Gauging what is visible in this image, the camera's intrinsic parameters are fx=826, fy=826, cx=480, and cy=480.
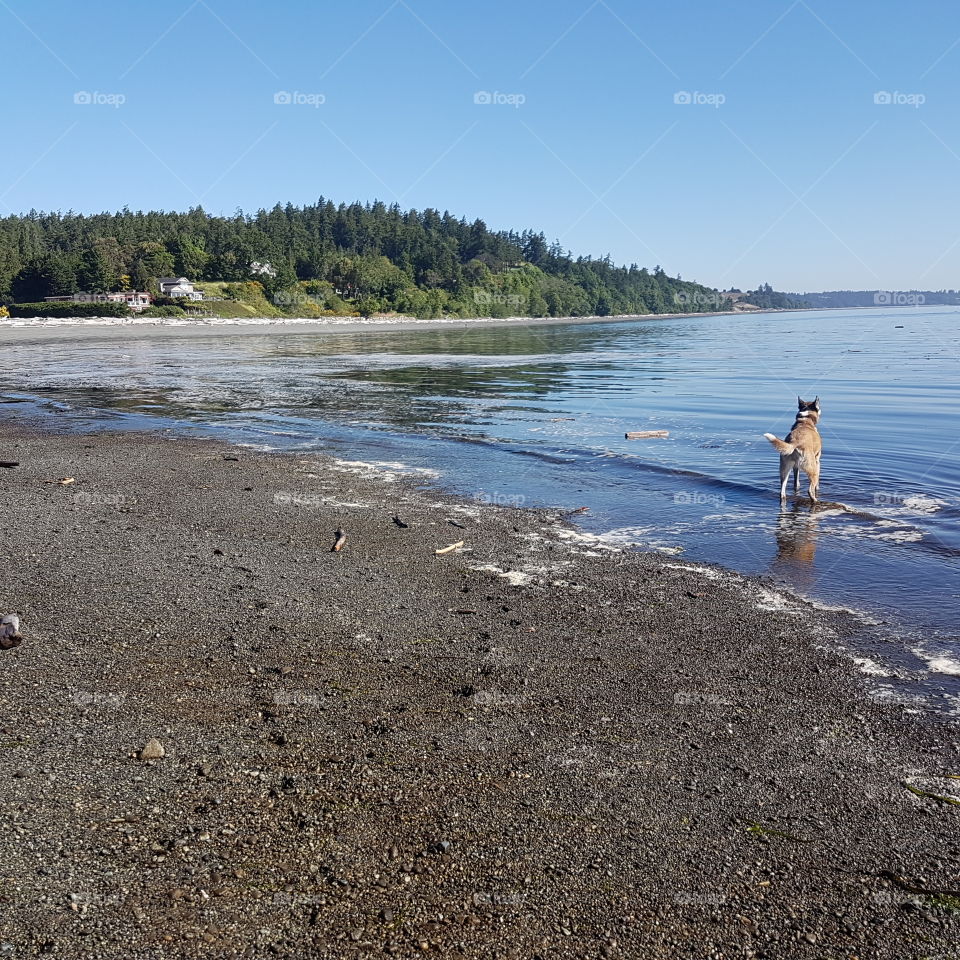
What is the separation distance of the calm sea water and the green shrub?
119 metres

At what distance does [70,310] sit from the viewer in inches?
6373

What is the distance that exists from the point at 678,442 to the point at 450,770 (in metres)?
17.9

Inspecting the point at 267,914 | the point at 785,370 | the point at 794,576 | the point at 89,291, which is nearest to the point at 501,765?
the point at 267,914

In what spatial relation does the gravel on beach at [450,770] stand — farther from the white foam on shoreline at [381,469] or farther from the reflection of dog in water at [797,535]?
the white foam on shoreline at [381,469]

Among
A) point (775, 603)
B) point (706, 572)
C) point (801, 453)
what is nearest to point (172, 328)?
point (801, 453)

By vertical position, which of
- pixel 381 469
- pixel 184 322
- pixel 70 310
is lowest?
pixel 381 469

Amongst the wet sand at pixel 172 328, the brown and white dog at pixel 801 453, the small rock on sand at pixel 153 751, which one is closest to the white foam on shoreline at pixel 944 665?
the small rock on sand at pixel 153 751

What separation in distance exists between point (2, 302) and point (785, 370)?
179 metres

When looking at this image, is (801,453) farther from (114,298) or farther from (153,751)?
(114,298)

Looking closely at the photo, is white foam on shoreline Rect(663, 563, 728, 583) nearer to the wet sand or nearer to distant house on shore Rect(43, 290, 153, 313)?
the wet sand

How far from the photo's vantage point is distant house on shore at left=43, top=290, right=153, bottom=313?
174925 mm

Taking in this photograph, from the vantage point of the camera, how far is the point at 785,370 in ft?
164

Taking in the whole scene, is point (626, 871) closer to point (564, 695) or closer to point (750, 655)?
point (564, 695)

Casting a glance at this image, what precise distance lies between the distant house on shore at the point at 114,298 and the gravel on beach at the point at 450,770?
18197 cm
